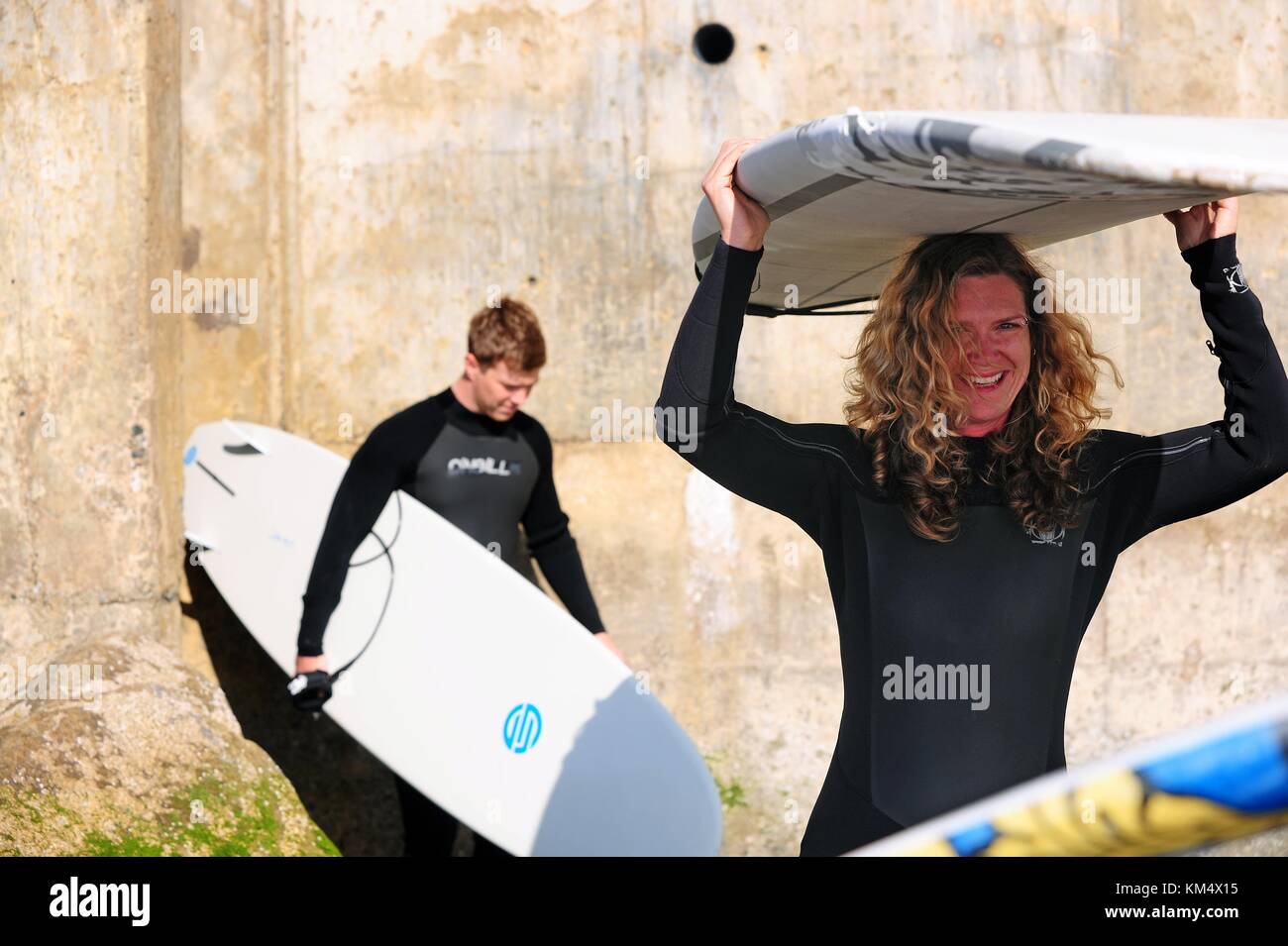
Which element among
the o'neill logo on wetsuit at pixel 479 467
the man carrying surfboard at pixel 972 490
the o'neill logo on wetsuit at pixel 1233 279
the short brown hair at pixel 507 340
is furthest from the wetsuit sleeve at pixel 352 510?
the o'neill logo on wetsuit at pixel 1233 279

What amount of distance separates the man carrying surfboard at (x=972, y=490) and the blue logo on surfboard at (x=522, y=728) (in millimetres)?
1705

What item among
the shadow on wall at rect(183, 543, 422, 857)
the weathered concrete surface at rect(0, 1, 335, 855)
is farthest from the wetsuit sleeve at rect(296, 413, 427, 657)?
the shadow on wall at rect(183, 543, 422, 857)

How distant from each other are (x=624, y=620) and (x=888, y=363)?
2.49 m

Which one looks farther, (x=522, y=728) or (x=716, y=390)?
(x=522, y=728)

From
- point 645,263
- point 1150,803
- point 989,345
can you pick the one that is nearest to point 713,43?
point 645,263

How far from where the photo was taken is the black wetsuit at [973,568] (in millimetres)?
1667

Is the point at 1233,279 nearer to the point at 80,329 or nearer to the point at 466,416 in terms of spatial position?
the point at 466,416

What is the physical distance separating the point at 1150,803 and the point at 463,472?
278 cm


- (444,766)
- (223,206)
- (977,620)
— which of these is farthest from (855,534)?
(223,206)

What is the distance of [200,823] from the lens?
3.36m

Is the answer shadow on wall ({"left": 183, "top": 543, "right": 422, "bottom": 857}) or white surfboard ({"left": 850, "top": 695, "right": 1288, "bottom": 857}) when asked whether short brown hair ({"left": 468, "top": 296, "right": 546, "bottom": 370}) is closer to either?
shadow on wall ({"left": 183, "top": 543, "right": 422, "bottom": 857})

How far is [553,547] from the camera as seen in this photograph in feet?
12.3

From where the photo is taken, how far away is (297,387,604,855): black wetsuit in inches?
138
